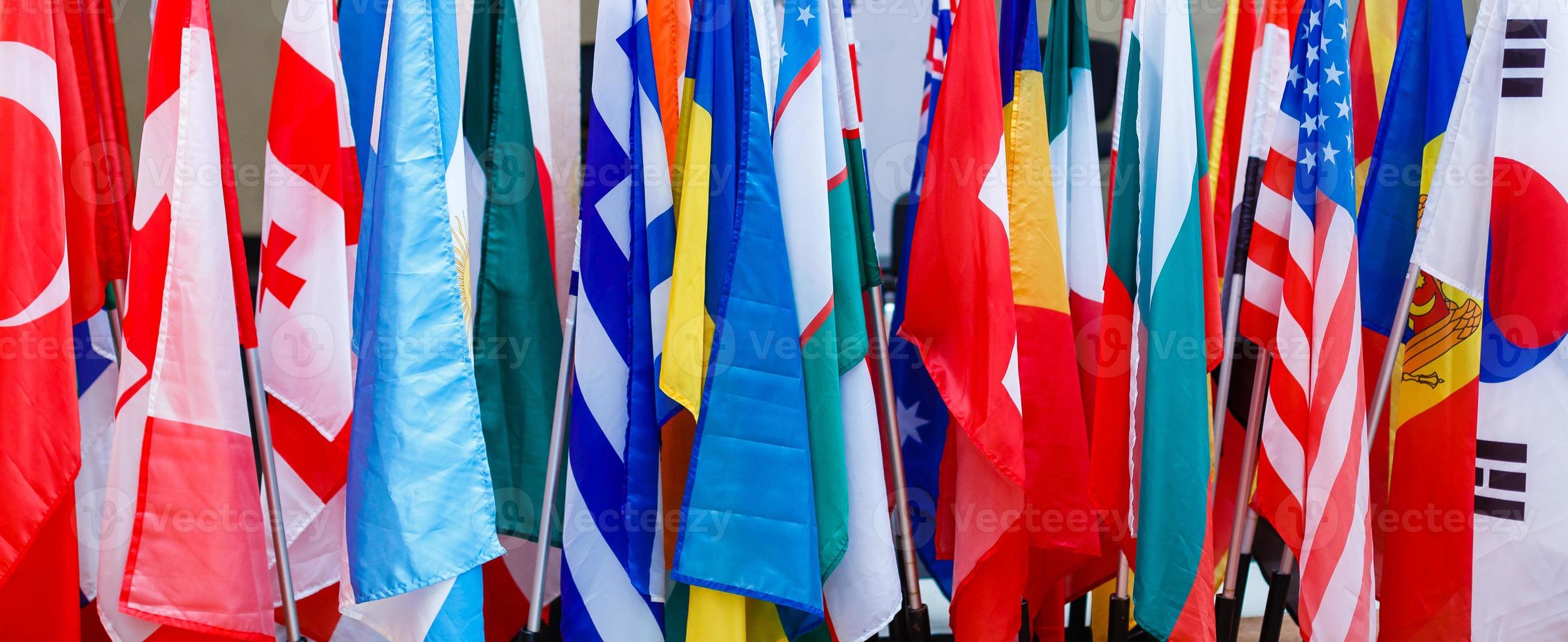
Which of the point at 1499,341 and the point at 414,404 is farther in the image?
the point at 1499,341

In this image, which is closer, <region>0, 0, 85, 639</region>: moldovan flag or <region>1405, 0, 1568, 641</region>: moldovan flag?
<region>0, 0, 85, 639</region>: moldovan flag

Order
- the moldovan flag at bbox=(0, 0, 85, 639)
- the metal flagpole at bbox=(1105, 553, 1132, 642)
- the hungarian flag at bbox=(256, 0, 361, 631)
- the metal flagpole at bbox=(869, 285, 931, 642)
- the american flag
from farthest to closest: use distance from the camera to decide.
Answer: the metal flagpole at bbox=(1105, 553, 1132, 642) < the metal flagpole at bbox=(869, 285, 931, 642) < the american flag < the hungarian flag at bbox=(256, 0, 361, 631) < the moldovan flag at bbox=(0, 0, 85, 639)

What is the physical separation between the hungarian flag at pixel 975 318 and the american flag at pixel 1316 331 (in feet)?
1.34

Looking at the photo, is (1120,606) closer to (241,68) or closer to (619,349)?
(619,349)

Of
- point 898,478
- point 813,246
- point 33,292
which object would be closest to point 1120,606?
point 898,478

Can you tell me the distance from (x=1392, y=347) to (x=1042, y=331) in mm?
516

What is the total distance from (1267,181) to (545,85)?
1.16 meters

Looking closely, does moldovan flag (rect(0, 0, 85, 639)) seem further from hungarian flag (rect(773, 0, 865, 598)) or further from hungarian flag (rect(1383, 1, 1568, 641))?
hungarian flag (rect(1383, 1, 1568, 641))

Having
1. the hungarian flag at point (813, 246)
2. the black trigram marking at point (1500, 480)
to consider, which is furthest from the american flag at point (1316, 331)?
the hungarian flag at point (813, 246)

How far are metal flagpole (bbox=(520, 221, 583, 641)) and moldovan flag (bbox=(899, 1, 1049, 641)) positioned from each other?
507mm

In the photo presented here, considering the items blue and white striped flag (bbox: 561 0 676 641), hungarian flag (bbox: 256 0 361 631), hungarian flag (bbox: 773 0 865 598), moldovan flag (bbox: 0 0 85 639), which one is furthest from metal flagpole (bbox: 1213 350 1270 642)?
moldovan flag (bbox: 0 0 85 639)

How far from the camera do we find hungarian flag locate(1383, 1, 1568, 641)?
1411 millimetres

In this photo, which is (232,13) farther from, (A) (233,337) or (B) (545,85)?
(A) (233,337)

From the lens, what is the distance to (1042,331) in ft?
5.14
